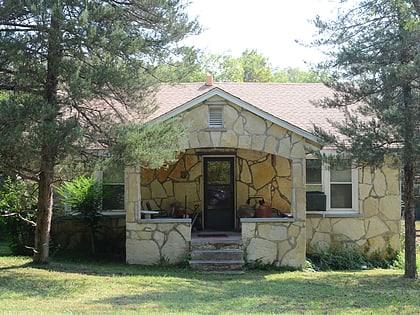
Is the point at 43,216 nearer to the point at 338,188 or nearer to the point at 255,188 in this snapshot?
the point at 255,188

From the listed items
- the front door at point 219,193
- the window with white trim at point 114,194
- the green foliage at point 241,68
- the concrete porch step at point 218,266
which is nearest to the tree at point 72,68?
the concrete porch step at point 218,266

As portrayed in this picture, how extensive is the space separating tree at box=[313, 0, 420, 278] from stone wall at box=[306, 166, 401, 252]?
3981 millimetres

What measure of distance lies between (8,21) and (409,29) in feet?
24.8

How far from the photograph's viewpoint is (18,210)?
14555mm

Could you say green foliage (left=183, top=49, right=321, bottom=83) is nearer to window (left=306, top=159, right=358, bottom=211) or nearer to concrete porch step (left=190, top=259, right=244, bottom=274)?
window (left=306, top=159, right=358, bottom=211)

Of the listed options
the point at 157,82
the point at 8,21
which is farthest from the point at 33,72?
the point at 157,82

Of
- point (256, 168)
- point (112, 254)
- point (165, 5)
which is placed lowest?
point (112, 254)

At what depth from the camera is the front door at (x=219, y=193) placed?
17.8 metres

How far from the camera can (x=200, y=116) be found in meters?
14.5

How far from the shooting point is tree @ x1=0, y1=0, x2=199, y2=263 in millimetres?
10547

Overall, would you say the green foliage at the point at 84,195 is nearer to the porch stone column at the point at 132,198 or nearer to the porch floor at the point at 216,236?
the porch stone column at the point at 132,198

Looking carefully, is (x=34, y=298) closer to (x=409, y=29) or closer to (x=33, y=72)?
(x=33, y=72)

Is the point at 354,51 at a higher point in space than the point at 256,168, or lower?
higher

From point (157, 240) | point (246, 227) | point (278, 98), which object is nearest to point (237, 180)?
point (278, 98)
